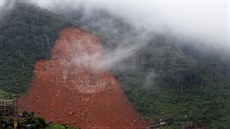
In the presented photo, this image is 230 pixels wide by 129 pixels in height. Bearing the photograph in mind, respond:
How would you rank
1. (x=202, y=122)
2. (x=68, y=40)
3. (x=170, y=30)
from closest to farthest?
(x=202, y=122) < (x=68, y=40) < (x=170, y=30)

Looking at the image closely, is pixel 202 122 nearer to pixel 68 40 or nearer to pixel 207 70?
pixel 207 70

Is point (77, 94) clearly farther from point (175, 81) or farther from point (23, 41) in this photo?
point (175, 81)

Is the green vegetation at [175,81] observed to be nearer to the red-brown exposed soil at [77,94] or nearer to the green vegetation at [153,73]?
the green vegetation at [153,73]

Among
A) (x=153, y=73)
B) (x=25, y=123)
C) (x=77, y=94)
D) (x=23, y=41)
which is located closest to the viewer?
(x=25, y=123)

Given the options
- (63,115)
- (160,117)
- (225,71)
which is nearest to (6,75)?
(63,115)

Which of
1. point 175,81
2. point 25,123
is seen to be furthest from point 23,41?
point 175,81

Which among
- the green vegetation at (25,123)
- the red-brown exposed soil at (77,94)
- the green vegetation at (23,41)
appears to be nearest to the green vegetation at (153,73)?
the green vegetation at (23,41)

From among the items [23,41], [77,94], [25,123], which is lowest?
[25,123]

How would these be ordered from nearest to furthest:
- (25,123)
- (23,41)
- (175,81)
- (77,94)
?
1. (25,123)
2. (77,94)
3. (175,81)
4. (23,41)
